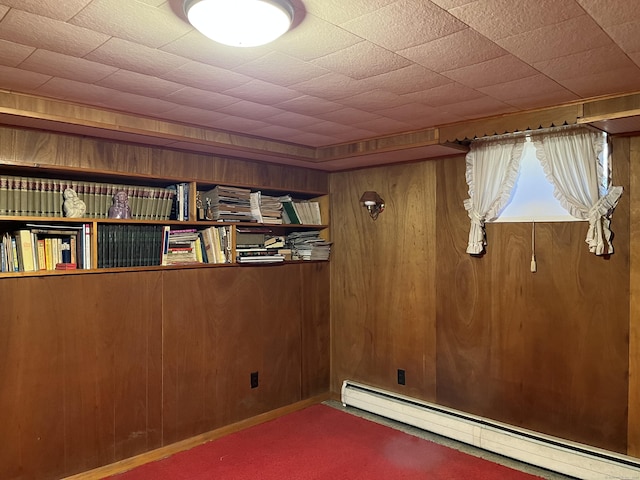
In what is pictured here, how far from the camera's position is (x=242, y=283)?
12.5 ft

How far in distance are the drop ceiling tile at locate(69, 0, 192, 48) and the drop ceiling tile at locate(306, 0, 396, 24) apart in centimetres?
47

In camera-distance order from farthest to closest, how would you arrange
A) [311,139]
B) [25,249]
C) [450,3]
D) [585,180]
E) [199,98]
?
[311,139] → [585,180] → [25,249] → [199,98] → [450,3]

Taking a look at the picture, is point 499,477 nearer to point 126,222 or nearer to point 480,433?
point 480,433

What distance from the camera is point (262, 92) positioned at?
96.7 inches

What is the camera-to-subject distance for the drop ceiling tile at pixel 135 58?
1874 mm

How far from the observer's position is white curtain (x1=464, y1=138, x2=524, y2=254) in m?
3.35

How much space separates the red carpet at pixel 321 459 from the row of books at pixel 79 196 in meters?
1.68

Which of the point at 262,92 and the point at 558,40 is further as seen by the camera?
the point at 262,92

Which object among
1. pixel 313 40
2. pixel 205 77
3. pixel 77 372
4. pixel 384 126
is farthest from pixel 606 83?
pixel 77 372

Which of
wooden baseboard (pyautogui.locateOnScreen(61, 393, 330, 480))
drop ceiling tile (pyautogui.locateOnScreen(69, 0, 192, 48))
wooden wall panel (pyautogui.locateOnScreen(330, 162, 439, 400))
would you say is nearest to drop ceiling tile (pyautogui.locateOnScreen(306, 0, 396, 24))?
drop ceiling tile (pyautogui.locateOnScreen(69, 0, 192, 48))

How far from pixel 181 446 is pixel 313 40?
9.48 ft

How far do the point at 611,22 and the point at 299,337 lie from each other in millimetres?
3280

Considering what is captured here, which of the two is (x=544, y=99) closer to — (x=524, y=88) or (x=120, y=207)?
(x=524, y=88)

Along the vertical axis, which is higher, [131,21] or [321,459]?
[131,21]
